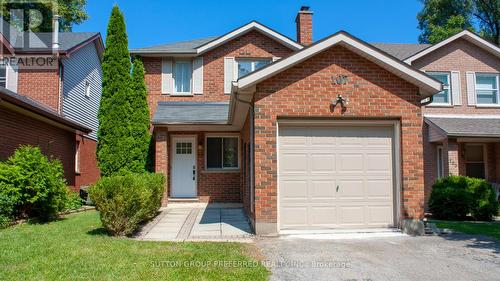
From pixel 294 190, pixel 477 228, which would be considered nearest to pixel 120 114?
pixel 294 190

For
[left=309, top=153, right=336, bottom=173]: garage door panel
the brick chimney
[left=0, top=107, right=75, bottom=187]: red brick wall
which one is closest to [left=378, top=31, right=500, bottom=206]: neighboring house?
the brick chimney

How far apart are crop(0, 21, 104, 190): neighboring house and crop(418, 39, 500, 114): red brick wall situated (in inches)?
616

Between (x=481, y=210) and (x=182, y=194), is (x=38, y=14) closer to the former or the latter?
(x=182, y=194)

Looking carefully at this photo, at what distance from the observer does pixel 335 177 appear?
8.48 m

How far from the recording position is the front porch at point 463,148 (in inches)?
552

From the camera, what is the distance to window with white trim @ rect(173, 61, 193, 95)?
15.8 metres

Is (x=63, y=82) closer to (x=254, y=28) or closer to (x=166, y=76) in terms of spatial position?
(x=166, y=76)

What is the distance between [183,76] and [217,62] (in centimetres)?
158

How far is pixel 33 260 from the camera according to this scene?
594 centimetres

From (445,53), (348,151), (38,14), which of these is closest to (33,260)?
(348,151)

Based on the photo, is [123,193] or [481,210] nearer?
[123,193]

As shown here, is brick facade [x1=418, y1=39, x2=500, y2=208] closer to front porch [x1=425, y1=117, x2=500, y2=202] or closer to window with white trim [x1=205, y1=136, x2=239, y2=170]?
front porch [x1=425, y1=117, x2=500, y2=202]

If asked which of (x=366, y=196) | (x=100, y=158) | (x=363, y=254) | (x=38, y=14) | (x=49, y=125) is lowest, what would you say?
(x=363, y=254)

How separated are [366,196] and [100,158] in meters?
9.76
